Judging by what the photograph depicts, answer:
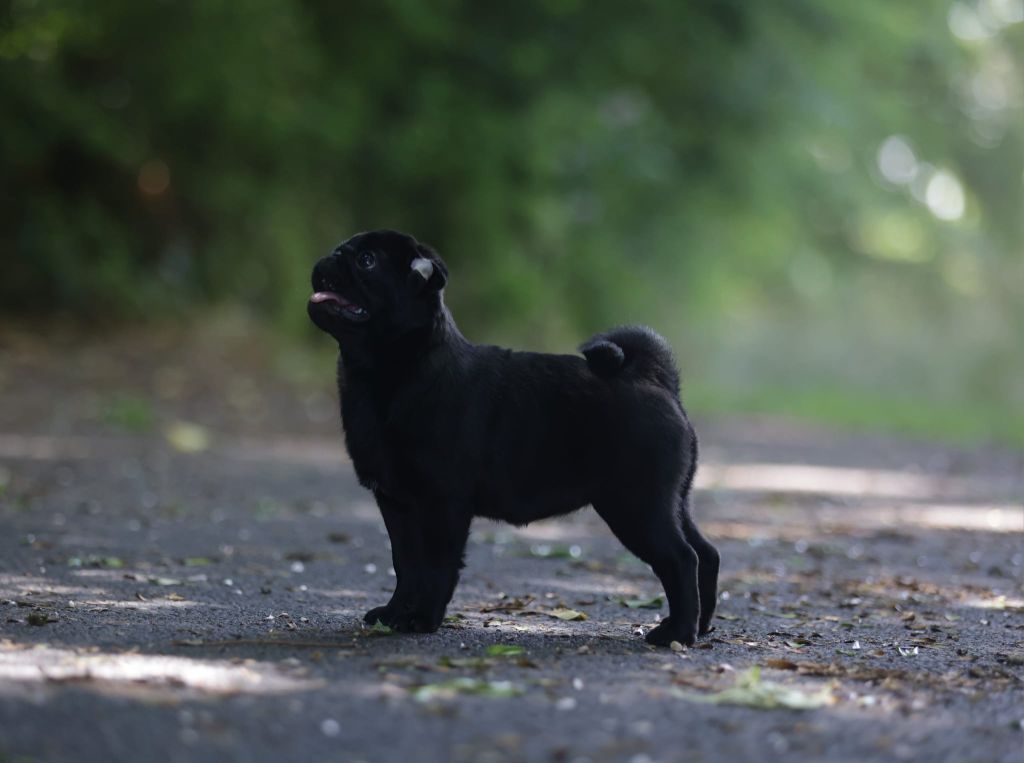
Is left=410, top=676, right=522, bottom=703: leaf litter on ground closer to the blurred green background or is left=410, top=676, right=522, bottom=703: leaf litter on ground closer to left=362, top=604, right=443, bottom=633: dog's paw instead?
left=362, top=604, right=443, bottom=633: dog's paw

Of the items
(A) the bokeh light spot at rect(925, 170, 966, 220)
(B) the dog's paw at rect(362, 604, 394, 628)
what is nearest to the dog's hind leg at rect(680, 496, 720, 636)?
(B) the dog's paw at rect(362, 604, 394, 628)

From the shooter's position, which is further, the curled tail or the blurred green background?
the blurred green background

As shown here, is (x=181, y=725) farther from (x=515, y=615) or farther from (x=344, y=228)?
(x=344, y=228)

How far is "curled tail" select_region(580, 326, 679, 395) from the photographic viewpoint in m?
5.91

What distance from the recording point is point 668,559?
5746mm

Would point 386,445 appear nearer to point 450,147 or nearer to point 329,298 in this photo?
point 329,298

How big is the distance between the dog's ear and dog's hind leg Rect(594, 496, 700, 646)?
3.58ft

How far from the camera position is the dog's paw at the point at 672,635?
571 centimetres

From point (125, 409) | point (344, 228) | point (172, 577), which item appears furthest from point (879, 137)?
point (172, 577)

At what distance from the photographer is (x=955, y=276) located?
140 ft

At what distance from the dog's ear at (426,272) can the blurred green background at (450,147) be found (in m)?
12.1

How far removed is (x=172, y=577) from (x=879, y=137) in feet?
91.9

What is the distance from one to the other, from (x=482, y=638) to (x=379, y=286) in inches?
55.0

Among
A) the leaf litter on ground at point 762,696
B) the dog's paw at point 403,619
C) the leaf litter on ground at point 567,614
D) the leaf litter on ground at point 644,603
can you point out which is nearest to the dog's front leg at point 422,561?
the dog's paw at point 403,619
